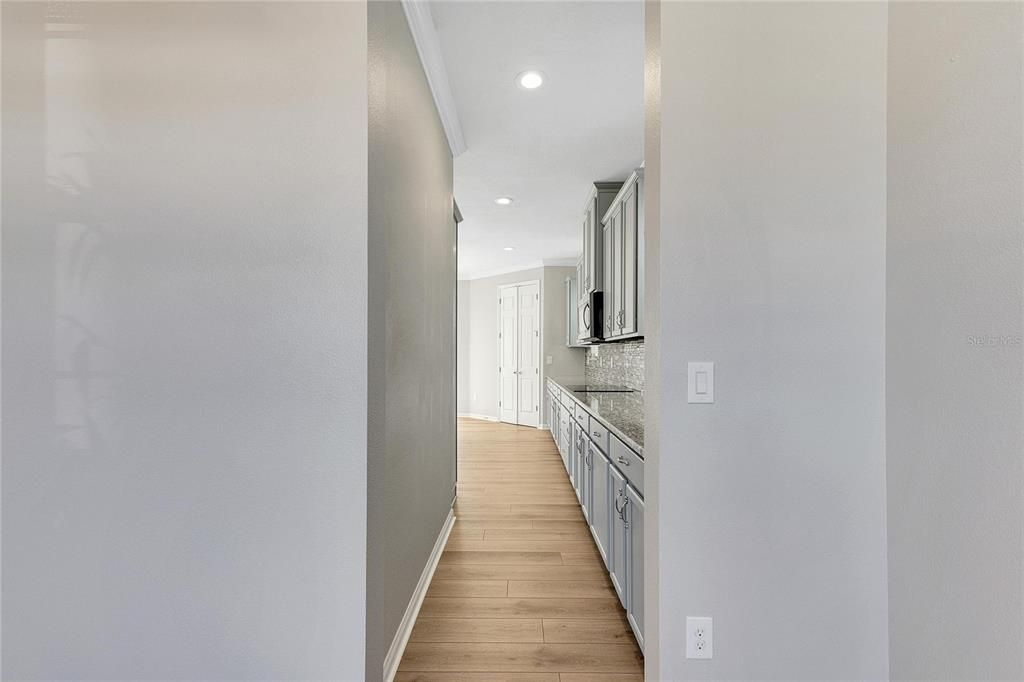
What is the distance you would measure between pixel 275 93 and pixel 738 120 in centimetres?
126

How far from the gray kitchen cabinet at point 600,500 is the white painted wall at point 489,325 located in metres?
4.71

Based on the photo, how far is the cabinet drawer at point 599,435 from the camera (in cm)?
272

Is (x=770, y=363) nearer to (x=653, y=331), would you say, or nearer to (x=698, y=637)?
(x=653, y=331)

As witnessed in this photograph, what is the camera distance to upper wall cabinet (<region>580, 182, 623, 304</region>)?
14.0 ft

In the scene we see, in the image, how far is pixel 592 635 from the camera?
7.08 feet

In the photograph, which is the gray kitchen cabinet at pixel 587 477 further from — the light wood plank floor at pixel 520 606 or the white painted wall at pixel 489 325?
the white painted wall at pixel 489 325

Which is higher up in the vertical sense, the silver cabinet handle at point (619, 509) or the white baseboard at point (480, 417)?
the silver cabinet handle at point (619, 509)

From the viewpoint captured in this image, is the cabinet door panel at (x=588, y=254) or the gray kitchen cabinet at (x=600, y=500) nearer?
the gray kitchen cabinet at (x=600, y=500)

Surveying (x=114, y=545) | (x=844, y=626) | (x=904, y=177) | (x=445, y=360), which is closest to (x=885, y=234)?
(x=904, y=177)

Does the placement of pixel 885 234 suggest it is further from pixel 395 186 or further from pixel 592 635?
pixel 592 635

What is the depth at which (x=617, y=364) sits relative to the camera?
5.57m

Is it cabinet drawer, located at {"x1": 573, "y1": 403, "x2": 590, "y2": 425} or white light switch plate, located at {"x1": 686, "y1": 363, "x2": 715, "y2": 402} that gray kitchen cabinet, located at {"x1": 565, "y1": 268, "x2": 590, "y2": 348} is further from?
white light switch plate, located at {"x1": 686, "y1": 363, "x2": 715, "y2": 402}

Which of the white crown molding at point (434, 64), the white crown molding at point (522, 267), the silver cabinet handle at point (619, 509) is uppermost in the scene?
the white crown molding at point (434, 64)
